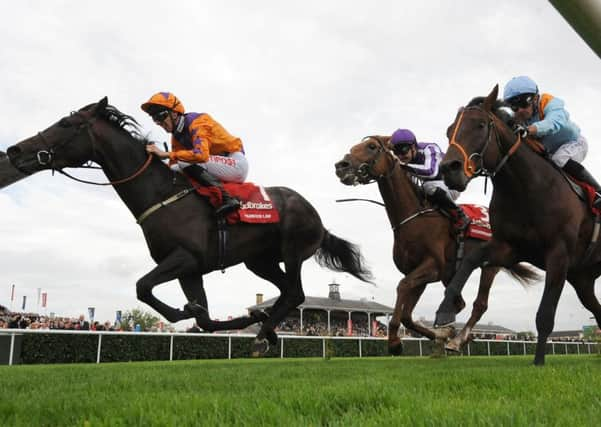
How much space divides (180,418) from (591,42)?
1.76 m

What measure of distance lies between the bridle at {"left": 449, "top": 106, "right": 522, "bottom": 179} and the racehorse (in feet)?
5.65

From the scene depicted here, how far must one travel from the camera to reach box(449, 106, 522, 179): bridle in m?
4.56

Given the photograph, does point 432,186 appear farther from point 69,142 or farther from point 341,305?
point 341,305

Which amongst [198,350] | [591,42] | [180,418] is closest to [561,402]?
[180,418]

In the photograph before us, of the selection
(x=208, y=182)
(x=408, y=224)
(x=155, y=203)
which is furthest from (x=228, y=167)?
(x=408, y=224)

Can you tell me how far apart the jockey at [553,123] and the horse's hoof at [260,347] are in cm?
345

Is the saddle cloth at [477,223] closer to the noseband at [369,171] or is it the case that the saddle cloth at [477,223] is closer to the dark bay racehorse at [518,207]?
the noseband at [369,171]

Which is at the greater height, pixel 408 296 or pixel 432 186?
pixel 432 186

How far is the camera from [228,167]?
6.03m

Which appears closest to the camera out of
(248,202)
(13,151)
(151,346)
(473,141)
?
(473,141)

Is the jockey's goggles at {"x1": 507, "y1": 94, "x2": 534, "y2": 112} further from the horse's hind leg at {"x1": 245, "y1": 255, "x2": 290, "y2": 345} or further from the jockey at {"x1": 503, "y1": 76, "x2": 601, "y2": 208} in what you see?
the horse's hind leg at {"x1": 245, "y1": 255, "x2": 290, "y2": 345}

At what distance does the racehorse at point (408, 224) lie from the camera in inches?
255

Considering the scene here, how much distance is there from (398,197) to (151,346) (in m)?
11.1

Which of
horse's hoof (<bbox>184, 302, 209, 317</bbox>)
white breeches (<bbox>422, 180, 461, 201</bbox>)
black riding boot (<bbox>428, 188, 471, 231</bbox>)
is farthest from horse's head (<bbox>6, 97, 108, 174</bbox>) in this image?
black riding boot (<bbox>428, 188, 471, 231</bbox>)
